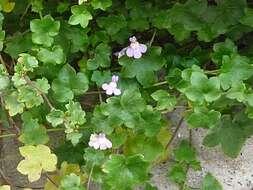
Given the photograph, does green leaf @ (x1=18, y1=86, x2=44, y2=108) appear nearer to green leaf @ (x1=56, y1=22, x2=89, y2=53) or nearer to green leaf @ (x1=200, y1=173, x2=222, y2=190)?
green leaf @ (x1=56, y1=22, x2=89, y2=53)

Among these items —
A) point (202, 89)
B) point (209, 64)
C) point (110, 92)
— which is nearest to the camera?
point (202, 89)

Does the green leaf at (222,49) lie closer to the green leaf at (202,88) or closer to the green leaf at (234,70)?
the green leaf at (234,70)

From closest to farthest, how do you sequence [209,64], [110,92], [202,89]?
[202,89], [110,92], [209,64]

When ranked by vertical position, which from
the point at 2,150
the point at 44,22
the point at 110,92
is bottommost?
the point at 2,150

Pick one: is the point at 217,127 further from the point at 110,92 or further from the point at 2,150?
the point at 2,150

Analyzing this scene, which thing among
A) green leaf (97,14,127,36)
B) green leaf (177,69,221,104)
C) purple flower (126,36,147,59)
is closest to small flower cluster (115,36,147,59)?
purple flower (126,36,147,59)

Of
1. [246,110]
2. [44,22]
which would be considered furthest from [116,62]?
[246,110]

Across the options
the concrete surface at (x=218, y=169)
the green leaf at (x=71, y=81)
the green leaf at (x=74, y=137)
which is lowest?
the concrete surface at (x=218, y=169)

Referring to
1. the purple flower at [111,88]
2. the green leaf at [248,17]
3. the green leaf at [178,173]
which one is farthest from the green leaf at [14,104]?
the green leaf at [248,17]
